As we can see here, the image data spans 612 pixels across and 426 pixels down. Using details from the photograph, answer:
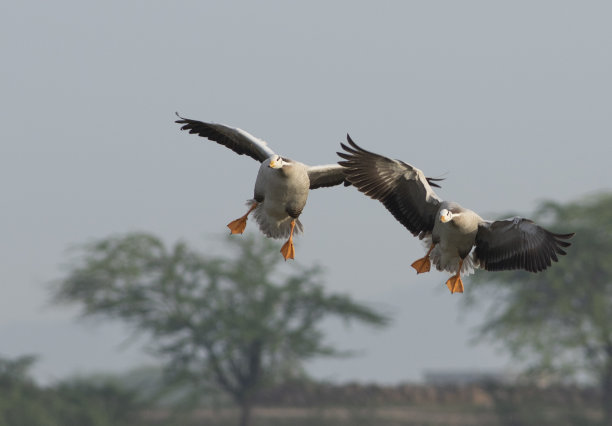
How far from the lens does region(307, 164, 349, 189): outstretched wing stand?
9.44 m

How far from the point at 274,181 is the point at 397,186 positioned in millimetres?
1737

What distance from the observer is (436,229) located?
9148 mm

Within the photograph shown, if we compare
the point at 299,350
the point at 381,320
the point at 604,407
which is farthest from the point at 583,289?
Answer: the point at 299,350

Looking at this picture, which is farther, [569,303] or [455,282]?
[569,303]

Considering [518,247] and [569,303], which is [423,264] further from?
[569,303]

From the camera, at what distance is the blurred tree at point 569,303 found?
50.8 metres

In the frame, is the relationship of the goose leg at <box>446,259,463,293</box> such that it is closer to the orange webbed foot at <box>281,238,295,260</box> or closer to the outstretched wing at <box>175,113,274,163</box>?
the orange webbed foot at <box>281,238,295,260</box>

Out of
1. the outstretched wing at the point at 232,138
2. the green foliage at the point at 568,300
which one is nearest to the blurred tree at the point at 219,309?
the green foliage at the point at 568,300

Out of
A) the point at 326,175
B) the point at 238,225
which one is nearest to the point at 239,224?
the point at 238,225

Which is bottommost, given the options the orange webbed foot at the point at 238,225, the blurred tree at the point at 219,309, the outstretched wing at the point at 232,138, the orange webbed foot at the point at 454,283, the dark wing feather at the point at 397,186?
the orange webbed foot at the point at 454,283

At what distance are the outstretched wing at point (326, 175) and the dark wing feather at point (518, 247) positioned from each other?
150cm

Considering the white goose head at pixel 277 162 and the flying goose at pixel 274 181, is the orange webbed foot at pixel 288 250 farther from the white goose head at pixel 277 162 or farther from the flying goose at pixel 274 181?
the white goose head at pixel 277 162

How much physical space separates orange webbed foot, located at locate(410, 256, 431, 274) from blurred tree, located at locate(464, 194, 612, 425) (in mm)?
41969

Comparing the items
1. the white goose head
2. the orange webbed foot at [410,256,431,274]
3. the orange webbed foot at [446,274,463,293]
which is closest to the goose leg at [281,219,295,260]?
the white goose head
